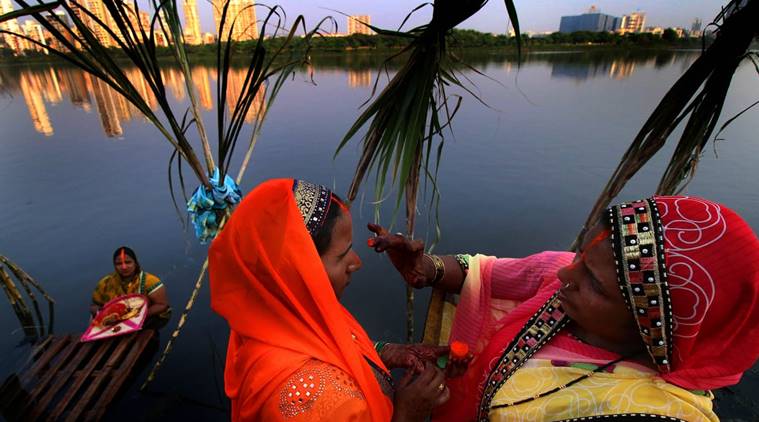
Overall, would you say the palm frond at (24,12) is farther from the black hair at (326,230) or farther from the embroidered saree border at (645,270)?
the embroidered saree border at (645,270)

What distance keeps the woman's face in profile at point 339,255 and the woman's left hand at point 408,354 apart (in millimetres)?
551

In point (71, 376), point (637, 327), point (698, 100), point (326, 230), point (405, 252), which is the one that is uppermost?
point (698, 100)

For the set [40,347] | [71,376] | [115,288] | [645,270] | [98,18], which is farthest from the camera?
[115,288]

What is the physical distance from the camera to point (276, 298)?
4.08 ft

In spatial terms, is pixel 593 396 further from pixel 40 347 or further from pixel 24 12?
pixel 40 347

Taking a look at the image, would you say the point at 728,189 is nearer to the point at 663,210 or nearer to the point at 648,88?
the point at 663,210

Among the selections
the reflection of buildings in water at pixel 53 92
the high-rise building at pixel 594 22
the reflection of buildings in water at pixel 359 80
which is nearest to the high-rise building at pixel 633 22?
the high-rise building at pixel 594 22

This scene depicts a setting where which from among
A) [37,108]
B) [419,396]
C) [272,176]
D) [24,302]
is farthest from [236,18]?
[37,108]

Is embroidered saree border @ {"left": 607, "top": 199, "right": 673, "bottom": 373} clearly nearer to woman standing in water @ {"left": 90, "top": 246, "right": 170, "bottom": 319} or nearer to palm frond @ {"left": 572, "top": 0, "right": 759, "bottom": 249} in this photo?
palm frond @ {"left": 572, "top": 0, "right": 759, "bottom": 249}

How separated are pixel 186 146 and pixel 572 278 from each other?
98.7 inches

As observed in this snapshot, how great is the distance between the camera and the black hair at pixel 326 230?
1261 millimetres

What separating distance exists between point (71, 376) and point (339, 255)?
4.27 m

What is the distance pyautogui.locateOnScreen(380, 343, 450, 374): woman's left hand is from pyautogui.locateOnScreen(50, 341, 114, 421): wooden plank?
3.54 meters

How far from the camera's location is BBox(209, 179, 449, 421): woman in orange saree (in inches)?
43.7
